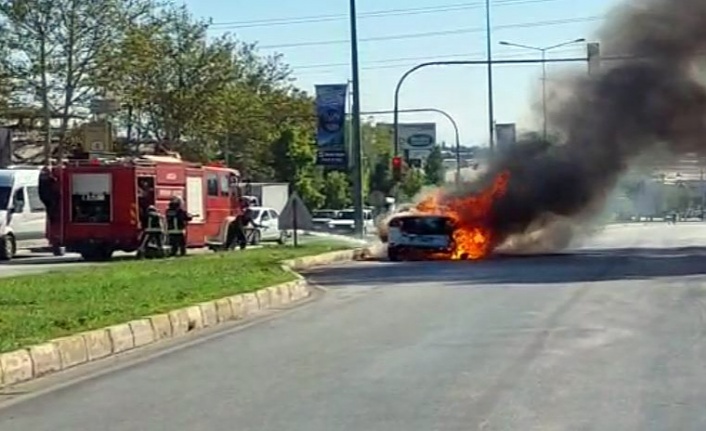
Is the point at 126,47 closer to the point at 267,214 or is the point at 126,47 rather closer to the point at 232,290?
the point at 267,214

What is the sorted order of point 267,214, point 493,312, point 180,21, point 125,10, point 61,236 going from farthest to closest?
point 180,21 → point 267,214 → point 125,10 → point 61,236 → point 493,312

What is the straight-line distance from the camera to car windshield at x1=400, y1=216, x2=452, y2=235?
131 ft

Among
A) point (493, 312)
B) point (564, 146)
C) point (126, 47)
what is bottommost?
point (493, 312)

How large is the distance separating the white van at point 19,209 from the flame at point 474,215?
1138 centimetres

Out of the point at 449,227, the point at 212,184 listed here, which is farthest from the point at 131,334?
the point at 212,184

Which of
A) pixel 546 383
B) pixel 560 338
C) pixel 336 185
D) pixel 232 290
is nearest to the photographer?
pixel 546 383

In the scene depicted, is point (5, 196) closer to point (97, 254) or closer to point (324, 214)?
point (97, 254)

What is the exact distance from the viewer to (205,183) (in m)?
41.5

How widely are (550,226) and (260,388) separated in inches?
1340

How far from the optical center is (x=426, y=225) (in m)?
39.9

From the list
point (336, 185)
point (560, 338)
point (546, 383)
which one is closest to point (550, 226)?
point (560, 338)

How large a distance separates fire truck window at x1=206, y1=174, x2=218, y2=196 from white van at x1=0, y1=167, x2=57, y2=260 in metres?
4.66

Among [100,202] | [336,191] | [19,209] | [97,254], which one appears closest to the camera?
[100,202]

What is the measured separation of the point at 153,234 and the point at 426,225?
795 cm
